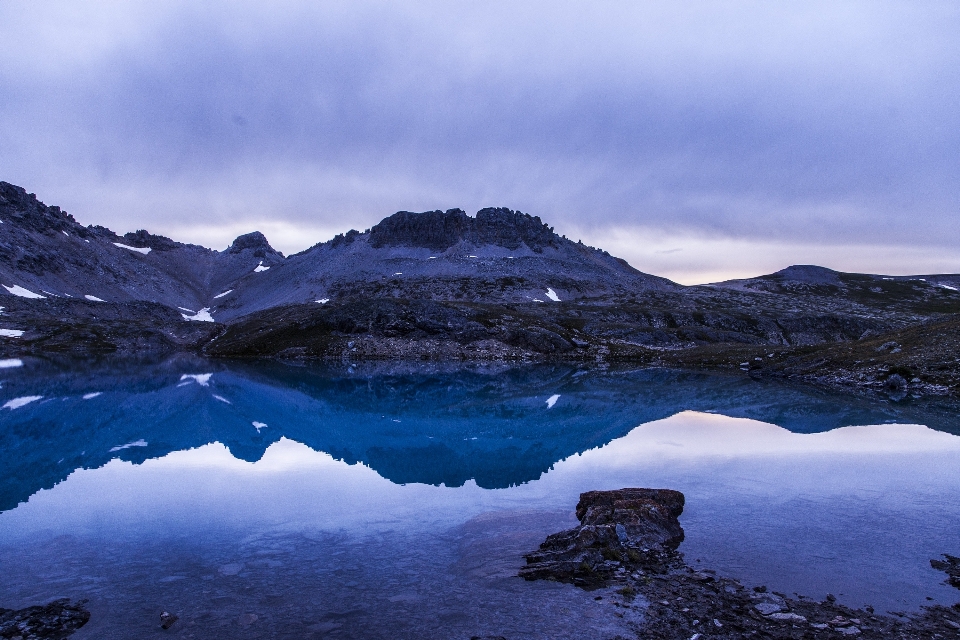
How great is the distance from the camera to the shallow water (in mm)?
13719

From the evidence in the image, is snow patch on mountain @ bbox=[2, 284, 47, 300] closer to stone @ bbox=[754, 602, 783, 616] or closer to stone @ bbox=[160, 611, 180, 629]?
stone @ bbox=[160, 611, 180, 629]

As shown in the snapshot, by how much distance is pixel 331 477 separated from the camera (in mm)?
27984

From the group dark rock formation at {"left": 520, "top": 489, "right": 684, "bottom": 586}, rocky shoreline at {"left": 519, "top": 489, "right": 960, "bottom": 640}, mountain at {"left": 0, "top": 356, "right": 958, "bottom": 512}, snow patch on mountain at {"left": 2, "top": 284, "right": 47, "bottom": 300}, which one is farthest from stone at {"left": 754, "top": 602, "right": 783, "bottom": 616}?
snow patch on mountain at {"left": 2, "top": 284, "right": 47, "bottom": 300}

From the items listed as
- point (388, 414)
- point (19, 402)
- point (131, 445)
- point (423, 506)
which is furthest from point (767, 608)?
point (19, 402)

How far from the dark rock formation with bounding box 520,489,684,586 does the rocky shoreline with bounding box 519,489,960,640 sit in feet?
0.09

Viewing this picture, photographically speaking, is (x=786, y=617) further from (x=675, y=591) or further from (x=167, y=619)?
(x=167, y=619)

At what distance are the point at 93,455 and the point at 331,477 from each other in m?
16.2

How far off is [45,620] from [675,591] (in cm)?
1484

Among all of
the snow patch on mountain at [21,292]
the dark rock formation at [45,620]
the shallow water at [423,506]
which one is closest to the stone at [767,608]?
the shallow water at [423,506]

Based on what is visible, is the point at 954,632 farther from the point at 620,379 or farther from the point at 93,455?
the point at 620,379

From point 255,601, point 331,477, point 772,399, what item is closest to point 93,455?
point 331,477

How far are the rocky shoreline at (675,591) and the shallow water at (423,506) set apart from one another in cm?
62

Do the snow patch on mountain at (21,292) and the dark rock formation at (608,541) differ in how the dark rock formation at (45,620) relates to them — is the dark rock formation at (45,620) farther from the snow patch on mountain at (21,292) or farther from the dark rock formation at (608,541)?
the snow patch on mountain at (21,292)

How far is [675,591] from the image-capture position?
555 inches
